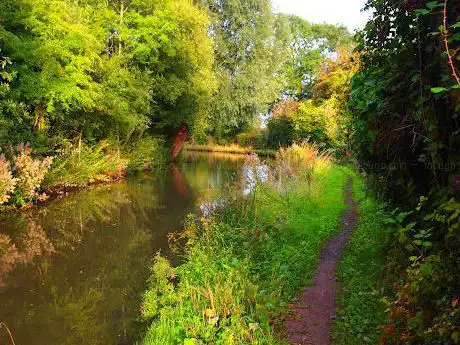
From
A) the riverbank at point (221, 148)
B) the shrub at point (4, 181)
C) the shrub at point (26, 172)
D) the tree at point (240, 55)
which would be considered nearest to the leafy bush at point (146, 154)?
the tree at point (240, 55)

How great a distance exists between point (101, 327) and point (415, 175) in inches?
195

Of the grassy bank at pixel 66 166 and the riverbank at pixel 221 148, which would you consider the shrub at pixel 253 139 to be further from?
the grassy bank at pixel 66 166

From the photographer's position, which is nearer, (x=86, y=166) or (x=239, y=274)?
(x=239, y=274)

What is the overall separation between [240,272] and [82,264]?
423 centimetres

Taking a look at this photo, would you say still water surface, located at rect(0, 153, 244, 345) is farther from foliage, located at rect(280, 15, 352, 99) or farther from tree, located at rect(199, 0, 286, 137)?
foliage, located at rect(280, 15, 352, 99)

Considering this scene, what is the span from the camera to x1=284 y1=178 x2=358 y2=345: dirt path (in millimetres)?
5055

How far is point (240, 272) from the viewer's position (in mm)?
6605

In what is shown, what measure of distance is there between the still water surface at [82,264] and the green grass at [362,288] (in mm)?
2969

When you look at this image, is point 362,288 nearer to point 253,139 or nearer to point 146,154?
point 146,154

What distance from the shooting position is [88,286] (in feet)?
25.9

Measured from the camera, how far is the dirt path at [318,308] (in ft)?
16.6

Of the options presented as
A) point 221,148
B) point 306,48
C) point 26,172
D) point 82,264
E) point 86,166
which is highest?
point 306,48

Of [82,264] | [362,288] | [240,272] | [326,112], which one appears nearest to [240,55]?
[326,112]

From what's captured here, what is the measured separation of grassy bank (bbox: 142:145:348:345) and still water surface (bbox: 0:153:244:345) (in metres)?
0.72
